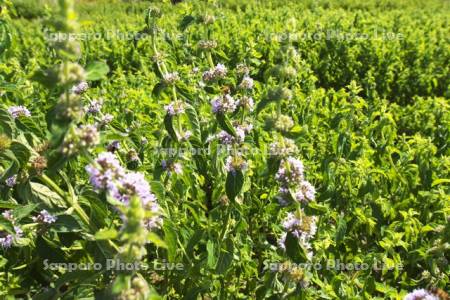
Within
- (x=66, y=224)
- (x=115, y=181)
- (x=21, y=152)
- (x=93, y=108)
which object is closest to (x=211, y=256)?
(x=66, y=224)

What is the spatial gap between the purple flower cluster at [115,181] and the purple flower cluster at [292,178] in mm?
560

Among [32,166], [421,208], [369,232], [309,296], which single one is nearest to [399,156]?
[421,208]

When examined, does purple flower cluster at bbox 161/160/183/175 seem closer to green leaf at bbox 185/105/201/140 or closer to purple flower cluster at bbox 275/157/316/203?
green leaf at bbox 185/105/201/140

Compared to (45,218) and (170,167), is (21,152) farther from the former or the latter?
(170,167)

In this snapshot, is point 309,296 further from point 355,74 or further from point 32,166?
point 355,74

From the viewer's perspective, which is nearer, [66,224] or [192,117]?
[66,224]

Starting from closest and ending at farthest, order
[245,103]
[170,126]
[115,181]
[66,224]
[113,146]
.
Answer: [115,181] < [66,224] < [170,126] < [245,103] < [113,146]

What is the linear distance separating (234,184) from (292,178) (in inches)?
13.3

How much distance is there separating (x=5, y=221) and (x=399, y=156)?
2.67 m

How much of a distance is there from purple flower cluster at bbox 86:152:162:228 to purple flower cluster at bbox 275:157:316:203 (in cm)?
→ 56

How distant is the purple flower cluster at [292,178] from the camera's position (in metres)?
1.76

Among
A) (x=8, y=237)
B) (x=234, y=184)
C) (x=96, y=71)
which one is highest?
(x=96, y=71)

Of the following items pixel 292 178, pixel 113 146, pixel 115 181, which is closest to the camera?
pixel 115 181

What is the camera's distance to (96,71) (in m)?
1.45
